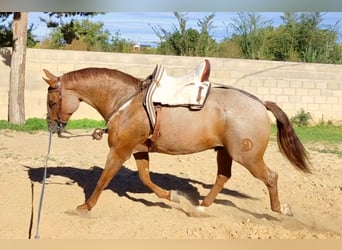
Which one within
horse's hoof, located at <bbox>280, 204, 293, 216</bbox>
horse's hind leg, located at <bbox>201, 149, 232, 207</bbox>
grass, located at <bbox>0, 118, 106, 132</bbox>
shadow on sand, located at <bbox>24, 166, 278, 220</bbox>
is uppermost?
horse's hind leg, located at <bbox>201, 149, 232, 207</bbox>

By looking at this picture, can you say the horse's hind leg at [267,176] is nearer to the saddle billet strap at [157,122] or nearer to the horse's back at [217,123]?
the horse's back at [217,123]

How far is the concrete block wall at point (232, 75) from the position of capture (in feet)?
43.6

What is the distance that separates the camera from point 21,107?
12.8 metres

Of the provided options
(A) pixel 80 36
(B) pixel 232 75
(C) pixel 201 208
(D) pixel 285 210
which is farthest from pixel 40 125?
(D) pixel 285 210

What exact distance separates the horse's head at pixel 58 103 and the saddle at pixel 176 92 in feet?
2.60

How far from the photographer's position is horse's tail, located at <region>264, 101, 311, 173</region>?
6129 mm

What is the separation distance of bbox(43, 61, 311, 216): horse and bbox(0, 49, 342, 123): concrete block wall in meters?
7.56

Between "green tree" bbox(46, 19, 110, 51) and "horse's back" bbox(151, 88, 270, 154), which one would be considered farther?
"green tree" bbox(46, 19, 110, 51)

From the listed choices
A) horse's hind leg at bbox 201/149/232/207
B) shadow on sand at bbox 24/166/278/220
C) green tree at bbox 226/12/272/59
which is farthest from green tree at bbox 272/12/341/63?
horse's hind leg at bbox 201/149/232/207

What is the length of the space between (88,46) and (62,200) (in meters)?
10.5

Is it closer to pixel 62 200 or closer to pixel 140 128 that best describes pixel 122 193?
pixel 62 200

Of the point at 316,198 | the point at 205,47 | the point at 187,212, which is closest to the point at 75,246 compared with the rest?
the point at 187,212

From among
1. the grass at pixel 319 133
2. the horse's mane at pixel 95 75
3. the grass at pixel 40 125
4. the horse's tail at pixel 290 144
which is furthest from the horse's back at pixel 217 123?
the grass at pixel 40 125

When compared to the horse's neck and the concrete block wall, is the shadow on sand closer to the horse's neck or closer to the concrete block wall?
the horse's neck
